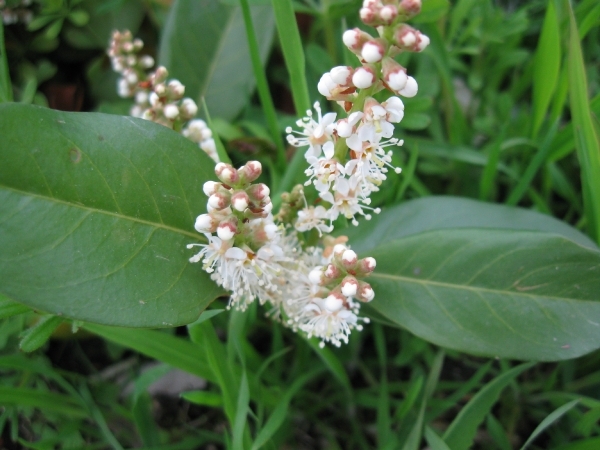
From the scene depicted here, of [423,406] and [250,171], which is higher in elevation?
[250,171]

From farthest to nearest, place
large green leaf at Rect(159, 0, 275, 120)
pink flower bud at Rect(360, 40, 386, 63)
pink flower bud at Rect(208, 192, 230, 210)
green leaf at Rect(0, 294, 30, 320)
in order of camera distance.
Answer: large green leaf at Rect(159, 0, 275, 120) < green leaf at Rect(0, 294, 30, 320) < pink flower bud at Rect(208, 192, 230, 210) < pink flower bud at Rect(360, 40, 386, 63)

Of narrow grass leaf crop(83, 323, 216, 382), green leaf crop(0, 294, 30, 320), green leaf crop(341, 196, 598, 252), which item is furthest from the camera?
green leaf crop(341, 196, 598, 252)

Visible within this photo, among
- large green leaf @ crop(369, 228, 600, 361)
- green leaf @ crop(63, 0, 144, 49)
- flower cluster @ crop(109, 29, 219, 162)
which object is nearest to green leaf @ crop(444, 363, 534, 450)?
large green leaf @ crop(369, 228, 600, 361)

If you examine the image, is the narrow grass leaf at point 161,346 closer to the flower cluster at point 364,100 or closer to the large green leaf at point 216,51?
the flower cluster at point 364,100

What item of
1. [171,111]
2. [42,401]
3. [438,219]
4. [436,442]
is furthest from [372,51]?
[42,401]

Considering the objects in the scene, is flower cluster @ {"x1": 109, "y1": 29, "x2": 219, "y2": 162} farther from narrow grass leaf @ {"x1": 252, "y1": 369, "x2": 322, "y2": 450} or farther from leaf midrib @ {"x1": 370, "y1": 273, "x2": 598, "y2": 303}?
narrow grass leaf @ {"x1": 252, "y1": 369, "x2": 322, "y2": 450}

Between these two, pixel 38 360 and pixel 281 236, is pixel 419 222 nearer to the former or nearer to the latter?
pixel 281 236

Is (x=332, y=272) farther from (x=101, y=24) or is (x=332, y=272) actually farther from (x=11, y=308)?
(x=101, y=24)

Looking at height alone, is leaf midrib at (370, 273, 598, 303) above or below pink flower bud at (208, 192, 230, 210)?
below
